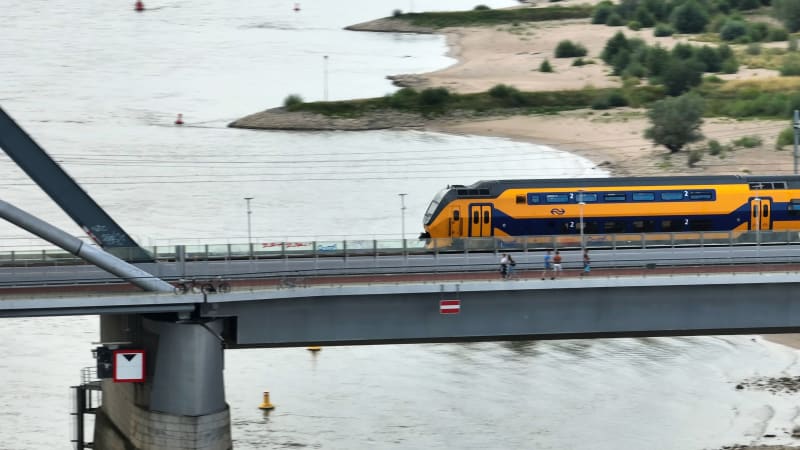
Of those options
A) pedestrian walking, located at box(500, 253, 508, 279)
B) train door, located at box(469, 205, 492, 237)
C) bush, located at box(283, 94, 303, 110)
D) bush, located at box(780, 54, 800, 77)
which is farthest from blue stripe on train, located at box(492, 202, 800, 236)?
bush, located at box(283, 94, 303, 110)

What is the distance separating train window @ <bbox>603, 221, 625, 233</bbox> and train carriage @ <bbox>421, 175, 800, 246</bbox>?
0.10 ft

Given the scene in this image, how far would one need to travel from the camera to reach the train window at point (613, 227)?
2566 inches

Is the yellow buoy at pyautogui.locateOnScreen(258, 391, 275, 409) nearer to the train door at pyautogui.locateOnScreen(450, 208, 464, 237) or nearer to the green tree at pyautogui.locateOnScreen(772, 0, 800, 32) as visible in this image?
the train door at pyautogui.locateOnScreen(450, 208, 464, 237)

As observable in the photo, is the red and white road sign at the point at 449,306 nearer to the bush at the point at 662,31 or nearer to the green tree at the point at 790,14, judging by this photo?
the green tree at the point at 790,14

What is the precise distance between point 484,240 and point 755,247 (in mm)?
10080

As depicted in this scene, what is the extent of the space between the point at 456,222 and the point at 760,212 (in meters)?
13.3

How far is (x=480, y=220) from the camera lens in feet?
211

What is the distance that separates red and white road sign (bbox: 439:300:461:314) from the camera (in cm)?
4819

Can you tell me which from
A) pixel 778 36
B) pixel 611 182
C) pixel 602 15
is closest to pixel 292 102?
pixel 778 36

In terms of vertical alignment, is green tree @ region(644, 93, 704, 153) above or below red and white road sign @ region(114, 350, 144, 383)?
above

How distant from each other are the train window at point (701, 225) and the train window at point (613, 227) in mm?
3146

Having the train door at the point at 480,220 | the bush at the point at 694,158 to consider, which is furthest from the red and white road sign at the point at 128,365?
the bush at the point at 694,158

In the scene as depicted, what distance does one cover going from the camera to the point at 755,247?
56.2 meters

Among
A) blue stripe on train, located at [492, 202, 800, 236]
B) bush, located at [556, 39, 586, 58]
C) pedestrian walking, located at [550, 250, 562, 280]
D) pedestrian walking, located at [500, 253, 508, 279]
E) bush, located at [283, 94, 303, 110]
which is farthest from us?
bush, located at [556, 39, 586, 58]
